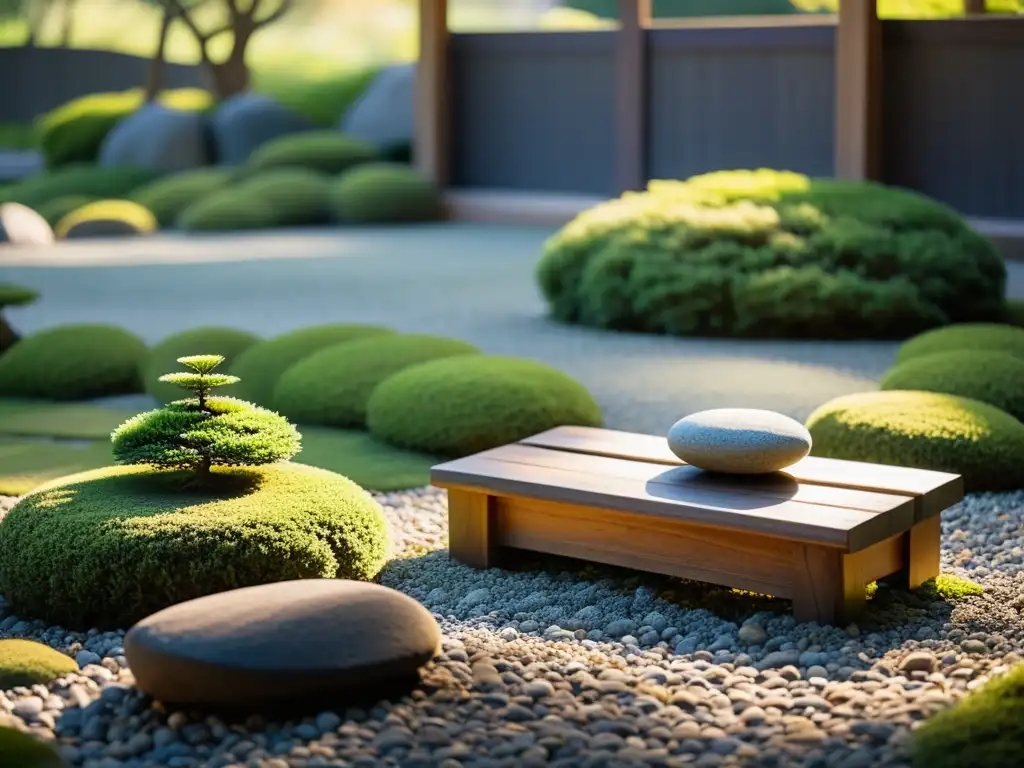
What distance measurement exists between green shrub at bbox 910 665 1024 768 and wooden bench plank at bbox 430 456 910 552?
2.40ft

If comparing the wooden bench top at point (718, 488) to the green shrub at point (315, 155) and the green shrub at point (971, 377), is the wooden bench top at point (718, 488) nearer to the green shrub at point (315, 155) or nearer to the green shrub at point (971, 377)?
the green shrub at point (971, 377)

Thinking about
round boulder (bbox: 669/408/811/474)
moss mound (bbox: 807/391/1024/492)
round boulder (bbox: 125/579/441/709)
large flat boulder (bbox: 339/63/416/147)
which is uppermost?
large flat boulder (bbox: 339/63/416/147)

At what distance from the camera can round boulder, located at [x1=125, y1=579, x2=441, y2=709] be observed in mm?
2998

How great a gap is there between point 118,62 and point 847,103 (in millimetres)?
17854

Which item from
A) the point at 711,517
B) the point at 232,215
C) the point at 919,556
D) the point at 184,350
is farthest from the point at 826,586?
the point at 232,215

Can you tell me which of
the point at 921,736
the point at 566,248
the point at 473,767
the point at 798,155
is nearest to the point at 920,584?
the point at 921,736

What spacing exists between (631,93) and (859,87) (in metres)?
2.42

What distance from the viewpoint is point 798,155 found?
1241 centimetres

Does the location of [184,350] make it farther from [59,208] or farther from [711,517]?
[59,208]

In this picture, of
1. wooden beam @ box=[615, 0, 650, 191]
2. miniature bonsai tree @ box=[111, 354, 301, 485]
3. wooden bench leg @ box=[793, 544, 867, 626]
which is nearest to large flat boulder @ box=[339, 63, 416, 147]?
wooden beam @ box=[615, 0, 650, 191]

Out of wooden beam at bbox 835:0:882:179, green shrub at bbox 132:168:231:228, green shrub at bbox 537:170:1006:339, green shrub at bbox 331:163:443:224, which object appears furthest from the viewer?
green shrub at bbox 132:168:231:228

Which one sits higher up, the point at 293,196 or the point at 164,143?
the point at 164,143

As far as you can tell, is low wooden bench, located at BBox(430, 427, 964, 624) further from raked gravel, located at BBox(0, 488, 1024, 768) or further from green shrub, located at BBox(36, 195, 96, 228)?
green shrub, located at BBox(36, 195, 96, 228)

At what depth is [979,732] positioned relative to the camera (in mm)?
2803
